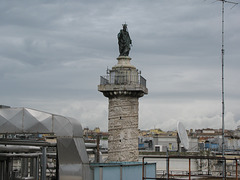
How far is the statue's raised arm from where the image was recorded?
113ft

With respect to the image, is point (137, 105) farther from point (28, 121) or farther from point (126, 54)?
point (28, 121)

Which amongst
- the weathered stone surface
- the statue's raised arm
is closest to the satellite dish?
the weathered stone surface

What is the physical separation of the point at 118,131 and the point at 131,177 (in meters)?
5.01

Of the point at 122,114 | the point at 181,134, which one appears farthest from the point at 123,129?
the point at 181,134

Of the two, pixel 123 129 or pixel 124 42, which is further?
pixel 124 42

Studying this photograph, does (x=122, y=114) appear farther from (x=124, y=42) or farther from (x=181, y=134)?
(x=124, y=42)

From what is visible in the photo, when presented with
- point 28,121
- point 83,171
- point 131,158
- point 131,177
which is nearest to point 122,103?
point 131,158

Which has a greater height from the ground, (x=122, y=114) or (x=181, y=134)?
(x=122, y=114)

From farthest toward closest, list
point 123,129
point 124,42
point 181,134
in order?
point 124,42, point 123,129, point 181,134

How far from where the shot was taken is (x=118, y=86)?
3266 centimetres

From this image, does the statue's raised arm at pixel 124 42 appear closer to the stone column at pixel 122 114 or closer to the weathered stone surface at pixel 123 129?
the stone column at pixel 122 114

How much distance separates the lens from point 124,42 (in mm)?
34625

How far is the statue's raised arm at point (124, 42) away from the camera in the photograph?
113 ft

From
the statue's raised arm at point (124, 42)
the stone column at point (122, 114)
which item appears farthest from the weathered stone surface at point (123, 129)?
the statue's raised arm at point (124, 42)
